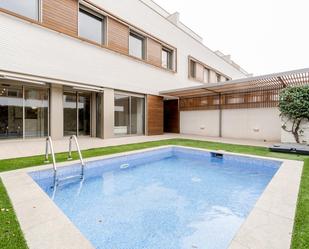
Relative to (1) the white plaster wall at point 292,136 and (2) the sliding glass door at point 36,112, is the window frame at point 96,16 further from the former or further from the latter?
(1) the white plaster wall at point 292,136

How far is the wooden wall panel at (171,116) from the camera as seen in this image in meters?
16.6

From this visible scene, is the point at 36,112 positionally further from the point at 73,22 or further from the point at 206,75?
the point at 206,75

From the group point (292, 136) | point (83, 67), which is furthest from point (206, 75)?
point (83, 67)

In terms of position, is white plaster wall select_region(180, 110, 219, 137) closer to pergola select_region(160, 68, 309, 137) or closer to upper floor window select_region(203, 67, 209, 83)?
pergola select_region(160, 68, 309, 137)

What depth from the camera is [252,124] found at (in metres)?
12.3

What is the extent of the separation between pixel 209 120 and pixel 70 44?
10286 millimetres

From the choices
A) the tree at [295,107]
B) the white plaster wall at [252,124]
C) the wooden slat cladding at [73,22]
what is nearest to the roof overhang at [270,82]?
the tree at [295,107]

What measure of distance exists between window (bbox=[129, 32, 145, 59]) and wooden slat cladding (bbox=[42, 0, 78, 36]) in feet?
12.8

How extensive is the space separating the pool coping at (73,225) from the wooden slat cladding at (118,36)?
9.32 meters

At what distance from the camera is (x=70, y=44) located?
950cm

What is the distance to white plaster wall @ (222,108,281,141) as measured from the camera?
1141 cm

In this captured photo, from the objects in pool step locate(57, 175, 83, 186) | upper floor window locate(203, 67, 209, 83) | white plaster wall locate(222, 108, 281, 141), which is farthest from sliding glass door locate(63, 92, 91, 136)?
upper floor window locate(203, 67, 209, 83)

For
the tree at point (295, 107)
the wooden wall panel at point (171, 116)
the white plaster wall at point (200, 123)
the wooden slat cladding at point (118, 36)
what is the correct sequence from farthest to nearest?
1. the wooden wall panel at point (171, 116)
2. the white plaster wall at point (200, 123)
3. the wooden slat cladding at point (118, 36)
4. the tree at point (295, 107)

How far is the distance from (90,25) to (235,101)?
397 inches
